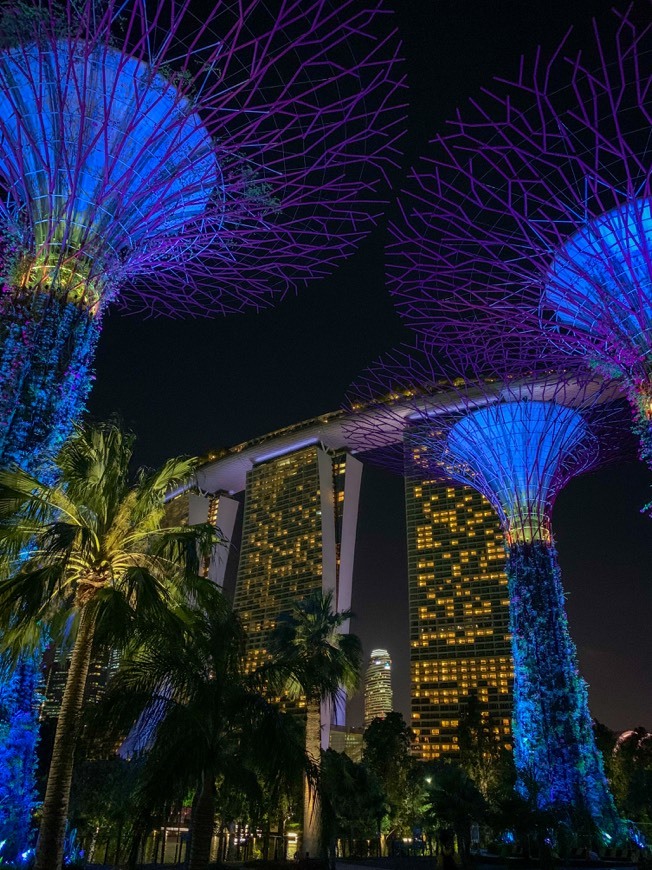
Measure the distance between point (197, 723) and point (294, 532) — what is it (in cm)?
7677

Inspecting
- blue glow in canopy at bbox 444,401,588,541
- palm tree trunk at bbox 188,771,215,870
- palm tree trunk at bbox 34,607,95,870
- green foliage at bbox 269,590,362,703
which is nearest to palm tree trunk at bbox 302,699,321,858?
green foliage at bbox 269,590,362,703

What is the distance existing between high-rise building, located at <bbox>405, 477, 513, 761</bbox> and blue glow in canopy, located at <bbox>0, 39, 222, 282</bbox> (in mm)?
80033

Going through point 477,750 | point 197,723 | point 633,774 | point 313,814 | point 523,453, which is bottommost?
point 313,814

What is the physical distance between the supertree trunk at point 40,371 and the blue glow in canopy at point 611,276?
1171 cm

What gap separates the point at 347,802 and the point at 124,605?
76.1 feet

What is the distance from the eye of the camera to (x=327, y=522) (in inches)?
3118

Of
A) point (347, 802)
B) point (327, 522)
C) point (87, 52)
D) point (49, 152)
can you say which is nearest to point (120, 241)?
point (49, 152)

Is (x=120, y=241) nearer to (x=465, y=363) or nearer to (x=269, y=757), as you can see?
(x=269, y=757)

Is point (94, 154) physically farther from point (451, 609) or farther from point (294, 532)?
point (451, 609)

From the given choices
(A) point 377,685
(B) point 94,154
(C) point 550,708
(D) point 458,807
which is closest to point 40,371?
(B) point 94,154

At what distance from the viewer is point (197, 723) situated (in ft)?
31.4

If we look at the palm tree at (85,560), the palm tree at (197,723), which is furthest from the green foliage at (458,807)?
the palm tree at (85,560)

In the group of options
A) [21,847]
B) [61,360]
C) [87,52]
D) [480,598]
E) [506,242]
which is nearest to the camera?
[21,847]

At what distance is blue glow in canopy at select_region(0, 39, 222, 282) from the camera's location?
14.1 m
